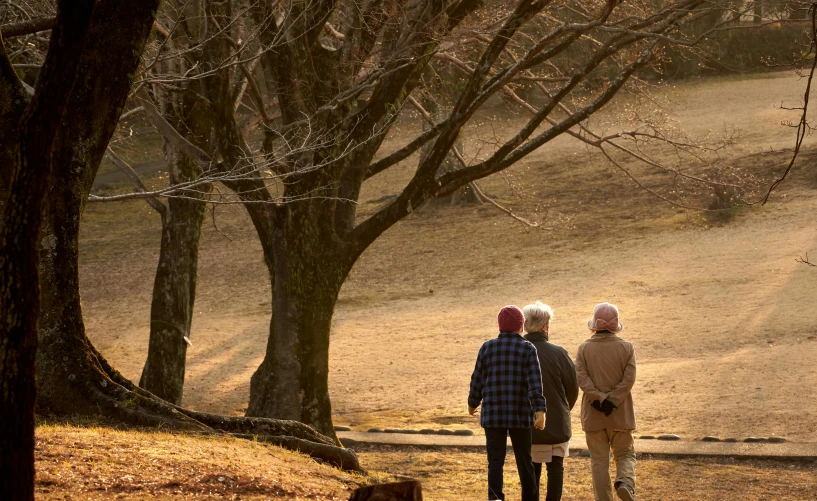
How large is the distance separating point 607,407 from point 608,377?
0.21 metres

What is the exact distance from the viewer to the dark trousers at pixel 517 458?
20.5ft

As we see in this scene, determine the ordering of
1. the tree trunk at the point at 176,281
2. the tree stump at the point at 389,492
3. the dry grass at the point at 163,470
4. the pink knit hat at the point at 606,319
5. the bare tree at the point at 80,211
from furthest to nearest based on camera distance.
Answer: the tree trunk at the point at 176,281 < the bare tree at the point at 80,211 < the pink knit hat at the point at 606,319 < the dry grass at the point at 163,470 < the tree stump at the point at 389,492

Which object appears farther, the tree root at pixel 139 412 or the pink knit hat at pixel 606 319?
the tree root at pixel 139 412

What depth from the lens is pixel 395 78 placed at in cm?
1063

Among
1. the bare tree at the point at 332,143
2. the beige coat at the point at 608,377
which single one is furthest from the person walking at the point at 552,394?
the bare tree at the point at 332,143

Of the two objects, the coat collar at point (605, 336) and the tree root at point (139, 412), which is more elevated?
the coat collar at point (605, 336)

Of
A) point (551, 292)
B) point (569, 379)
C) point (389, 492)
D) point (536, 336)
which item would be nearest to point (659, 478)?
point (569, 379)

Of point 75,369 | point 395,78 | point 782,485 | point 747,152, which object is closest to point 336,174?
point 395,78

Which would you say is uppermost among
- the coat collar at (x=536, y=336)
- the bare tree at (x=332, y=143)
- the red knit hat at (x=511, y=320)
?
the bare tree at (x=332, y=143)

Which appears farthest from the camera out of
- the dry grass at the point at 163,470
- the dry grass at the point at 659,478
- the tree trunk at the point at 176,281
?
the tree trunk at the point at 176,281

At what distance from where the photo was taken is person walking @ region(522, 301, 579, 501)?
6578 mm

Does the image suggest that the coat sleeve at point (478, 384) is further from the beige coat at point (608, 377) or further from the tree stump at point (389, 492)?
the tree stump at point (389, 492)

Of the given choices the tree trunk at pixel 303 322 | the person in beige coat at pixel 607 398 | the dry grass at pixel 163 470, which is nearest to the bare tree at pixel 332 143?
the tree trunk at pixel 303 322

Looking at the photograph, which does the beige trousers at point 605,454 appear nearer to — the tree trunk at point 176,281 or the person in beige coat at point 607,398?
the person in beige coat at point 607,398
